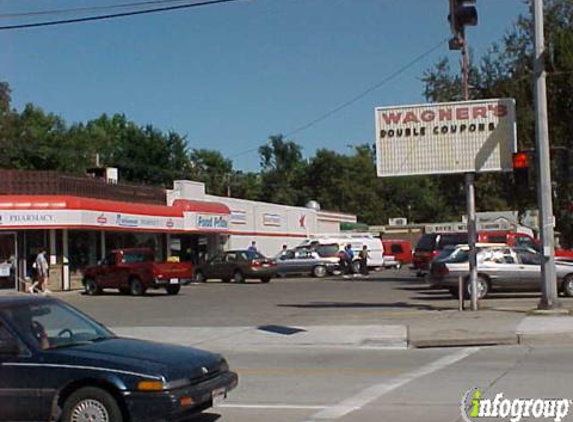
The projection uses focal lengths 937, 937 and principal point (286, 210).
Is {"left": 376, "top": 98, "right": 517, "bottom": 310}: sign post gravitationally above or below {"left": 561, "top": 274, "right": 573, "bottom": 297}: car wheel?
above

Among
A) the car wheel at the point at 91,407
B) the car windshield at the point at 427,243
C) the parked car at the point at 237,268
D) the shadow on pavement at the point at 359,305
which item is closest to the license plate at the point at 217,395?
the car wheel at the point at 91,407

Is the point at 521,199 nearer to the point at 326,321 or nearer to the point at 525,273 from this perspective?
the point at 525,273

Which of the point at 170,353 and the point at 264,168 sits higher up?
the point at 264,168

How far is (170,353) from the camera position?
30.7 ft

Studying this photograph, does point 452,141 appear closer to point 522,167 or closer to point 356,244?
point 522,167

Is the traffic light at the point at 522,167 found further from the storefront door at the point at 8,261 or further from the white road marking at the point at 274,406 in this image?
the storefront door at the point at 8,261

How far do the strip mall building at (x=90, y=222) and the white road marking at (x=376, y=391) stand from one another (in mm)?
25698

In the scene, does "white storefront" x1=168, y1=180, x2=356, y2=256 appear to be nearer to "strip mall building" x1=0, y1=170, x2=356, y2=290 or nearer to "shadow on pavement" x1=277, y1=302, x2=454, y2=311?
"strip mall building" x1=0, y1=170, x2=356, y2=290

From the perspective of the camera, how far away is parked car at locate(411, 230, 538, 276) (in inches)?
1556

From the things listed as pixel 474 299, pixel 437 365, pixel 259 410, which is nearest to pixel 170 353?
pixel 259 410

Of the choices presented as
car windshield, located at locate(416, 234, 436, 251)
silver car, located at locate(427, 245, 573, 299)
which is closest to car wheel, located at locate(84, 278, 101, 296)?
car windshield, located at locate(416, 234, 436, 251)

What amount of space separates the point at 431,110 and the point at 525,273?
21.1 feet

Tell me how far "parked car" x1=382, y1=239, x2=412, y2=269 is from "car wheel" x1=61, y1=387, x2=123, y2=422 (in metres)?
53.2

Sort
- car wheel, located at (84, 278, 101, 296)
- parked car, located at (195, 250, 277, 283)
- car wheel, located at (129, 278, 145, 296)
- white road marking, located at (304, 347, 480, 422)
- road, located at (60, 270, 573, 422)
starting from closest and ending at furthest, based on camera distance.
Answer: white road marking, located at (304, 347, 480, 422)
road, located at (60, 270, 573, 422)
car wheel, located at (129, 278, 145, 296)
car wheel, located at (84, 278, 101, 296)
parked car, located at (195, 250, 277, 283)
